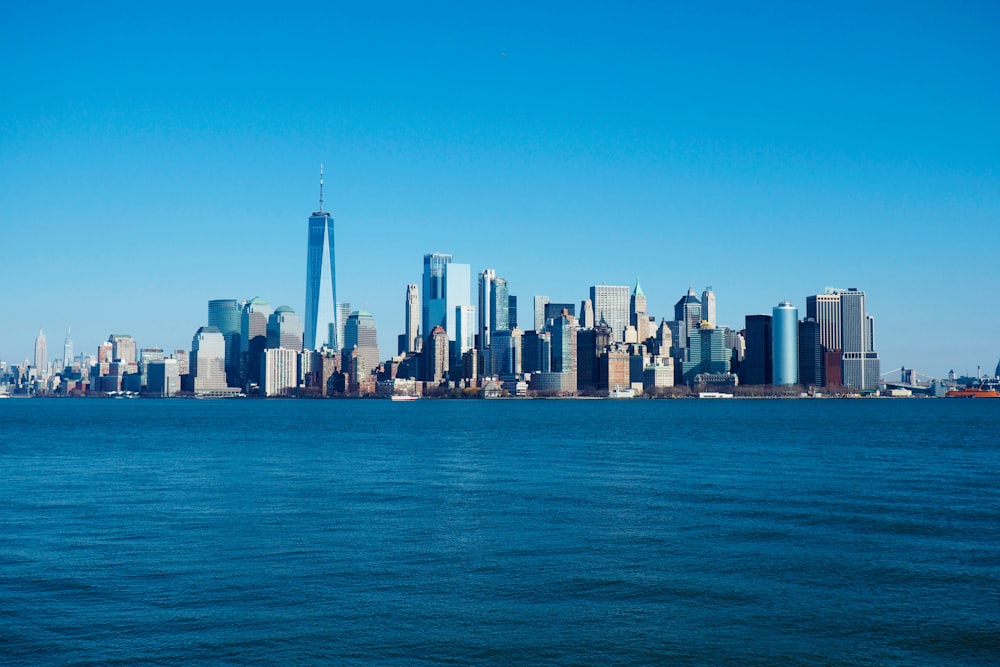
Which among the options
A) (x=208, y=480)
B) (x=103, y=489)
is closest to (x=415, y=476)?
(x=208, y=480)

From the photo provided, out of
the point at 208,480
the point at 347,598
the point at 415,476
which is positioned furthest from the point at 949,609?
the point at 208,480

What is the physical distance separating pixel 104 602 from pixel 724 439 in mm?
71833

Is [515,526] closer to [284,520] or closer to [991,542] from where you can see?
[284,520]

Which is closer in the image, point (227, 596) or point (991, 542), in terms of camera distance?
point (227, 596)

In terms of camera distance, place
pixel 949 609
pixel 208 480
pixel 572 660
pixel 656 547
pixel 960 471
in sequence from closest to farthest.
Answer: pixel 572 660, pixel 949 609, pixel 656 547, pixel 208 480, pixel 960 471

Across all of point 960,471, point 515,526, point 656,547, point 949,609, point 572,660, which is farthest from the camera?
point 960,471

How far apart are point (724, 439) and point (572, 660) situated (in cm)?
7147

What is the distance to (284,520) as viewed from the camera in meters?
35.9

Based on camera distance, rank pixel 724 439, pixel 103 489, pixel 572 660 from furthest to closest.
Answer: pixel 724 439
pixel 103 489
pixel 572 660

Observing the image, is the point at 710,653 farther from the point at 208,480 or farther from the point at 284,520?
the point at 208,480

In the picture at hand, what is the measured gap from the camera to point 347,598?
2417 cm

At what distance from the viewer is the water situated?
2081 cm

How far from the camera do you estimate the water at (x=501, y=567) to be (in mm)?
20812

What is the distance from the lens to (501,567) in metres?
27.5
